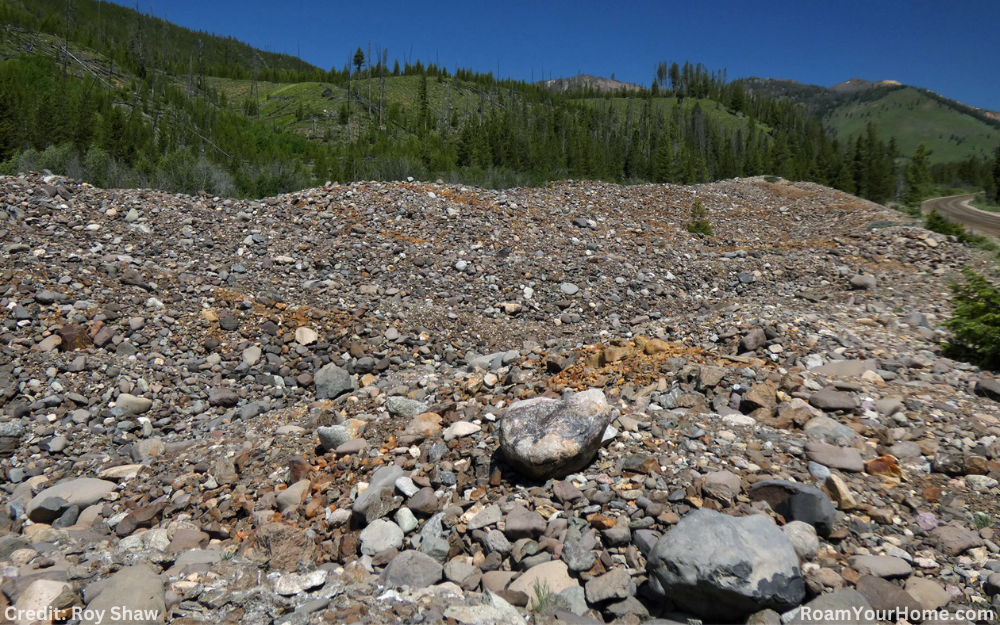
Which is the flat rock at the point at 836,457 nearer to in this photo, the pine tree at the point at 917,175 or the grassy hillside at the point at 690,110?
the pine tree at the point at 917,175

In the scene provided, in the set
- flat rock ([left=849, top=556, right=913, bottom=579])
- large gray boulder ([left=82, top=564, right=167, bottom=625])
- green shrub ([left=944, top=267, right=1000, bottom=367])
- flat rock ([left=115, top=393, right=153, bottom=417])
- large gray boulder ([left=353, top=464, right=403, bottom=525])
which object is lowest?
flat rock ([left=115, top=393, right=153, bottom=417])

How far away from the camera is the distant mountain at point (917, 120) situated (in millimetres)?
132875

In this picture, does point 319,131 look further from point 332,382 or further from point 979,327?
point 979,327

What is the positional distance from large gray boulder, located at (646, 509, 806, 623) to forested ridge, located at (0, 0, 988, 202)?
1496 cm

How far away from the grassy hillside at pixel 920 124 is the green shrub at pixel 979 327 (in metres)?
151

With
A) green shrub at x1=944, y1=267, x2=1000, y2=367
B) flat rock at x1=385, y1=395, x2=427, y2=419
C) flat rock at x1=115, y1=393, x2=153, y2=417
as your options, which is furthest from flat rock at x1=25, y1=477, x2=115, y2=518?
green shrub at x1=944, y1=267, x2=1000, y2=367

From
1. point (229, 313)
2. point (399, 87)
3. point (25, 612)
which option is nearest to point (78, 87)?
point (399, 87)

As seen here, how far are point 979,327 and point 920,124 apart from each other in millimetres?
200476

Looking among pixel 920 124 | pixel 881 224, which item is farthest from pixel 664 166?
pixel 920 124

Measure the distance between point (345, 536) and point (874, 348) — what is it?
5213 millimetres

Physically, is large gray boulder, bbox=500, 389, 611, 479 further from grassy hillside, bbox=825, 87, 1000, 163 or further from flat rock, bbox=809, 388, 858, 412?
grassy hillside, bbox=825, 87, 1000, 163

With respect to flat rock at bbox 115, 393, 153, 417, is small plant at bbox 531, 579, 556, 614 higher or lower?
higher

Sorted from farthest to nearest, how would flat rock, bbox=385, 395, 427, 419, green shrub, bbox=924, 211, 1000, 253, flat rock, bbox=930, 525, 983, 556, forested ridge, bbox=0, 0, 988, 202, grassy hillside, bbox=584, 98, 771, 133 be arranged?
grassy hillside, bbox=584, 98, 771, 133 → forested ridge, bbox=0, 0, 988, 202 → green shrub, bbox=924, 211, 1000, 253 → flat rock, bbox=385, 395, 427, 419 → flat rock, bbox=930, 525, 983, 556

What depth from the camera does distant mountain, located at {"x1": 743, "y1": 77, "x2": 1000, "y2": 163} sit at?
436 feet
